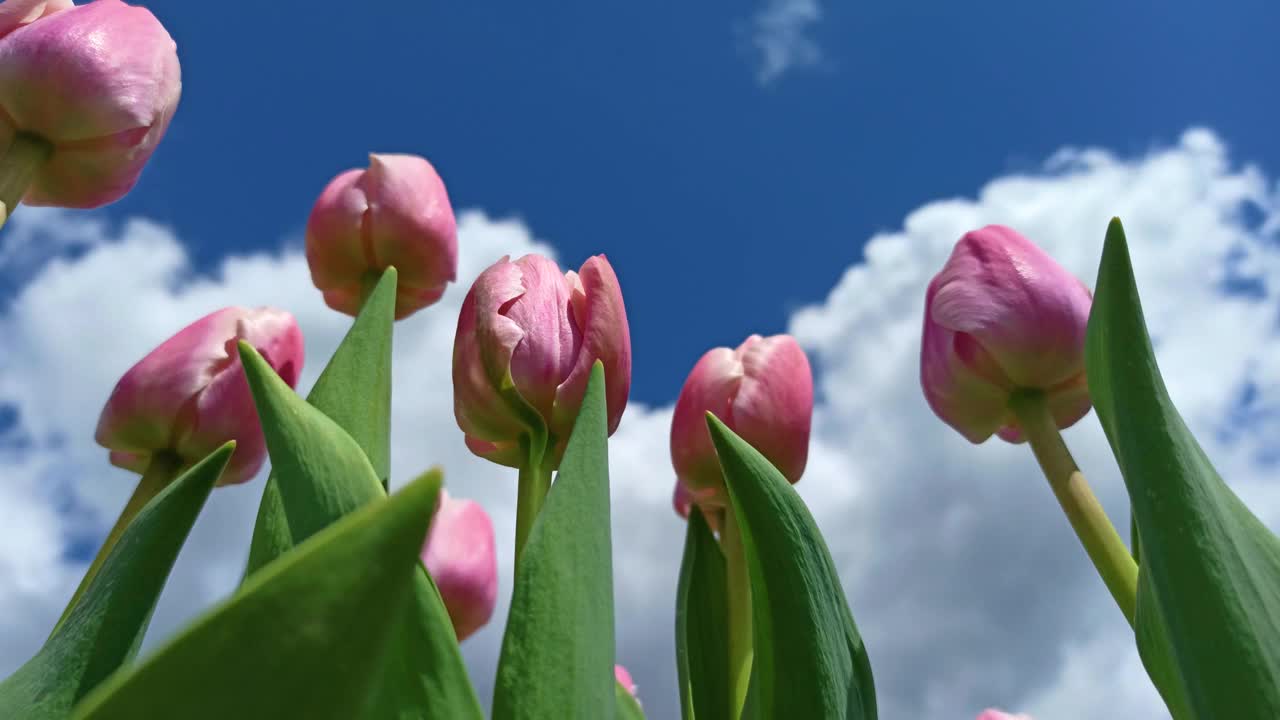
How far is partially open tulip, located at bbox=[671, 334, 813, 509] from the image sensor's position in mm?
858

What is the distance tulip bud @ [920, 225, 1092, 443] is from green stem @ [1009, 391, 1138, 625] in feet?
0.16

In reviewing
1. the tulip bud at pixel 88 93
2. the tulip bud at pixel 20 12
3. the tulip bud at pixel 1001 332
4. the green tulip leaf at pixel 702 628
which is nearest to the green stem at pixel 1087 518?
the tulip bud at pixel 1001 332

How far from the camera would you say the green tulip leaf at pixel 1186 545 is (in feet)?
1.33

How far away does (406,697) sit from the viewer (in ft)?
1.22

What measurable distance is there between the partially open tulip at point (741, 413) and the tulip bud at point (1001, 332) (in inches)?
5.5

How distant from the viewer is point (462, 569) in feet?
3.37

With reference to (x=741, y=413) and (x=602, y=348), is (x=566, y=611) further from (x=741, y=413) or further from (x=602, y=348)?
(x=741, y=413)

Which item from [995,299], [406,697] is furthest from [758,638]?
[995,299]

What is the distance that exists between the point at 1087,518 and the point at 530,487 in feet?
1.37

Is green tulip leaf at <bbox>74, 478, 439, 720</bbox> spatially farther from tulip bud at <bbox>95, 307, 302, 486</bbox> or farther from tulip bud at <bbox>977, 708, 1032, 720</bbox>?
tulip bud at <bbox>977, 708, 1032, 720</bbox>

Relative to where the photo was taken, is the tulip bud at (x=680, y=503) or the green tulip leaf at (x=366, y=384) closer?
the green tulip leaf at (x=366, y=384)

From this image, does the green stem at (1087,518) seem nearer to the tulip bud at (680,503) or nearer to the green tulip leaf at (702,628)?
the green tulip leaf at (702,628)

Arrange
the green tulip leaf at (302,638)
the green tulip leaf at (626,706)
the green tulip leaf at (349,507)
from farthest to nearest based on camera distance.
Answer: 1. the green tulip leaf at (626,706)
2. the green tulip leaf at (349,507)
3. the green tulip leaf at (302,638)

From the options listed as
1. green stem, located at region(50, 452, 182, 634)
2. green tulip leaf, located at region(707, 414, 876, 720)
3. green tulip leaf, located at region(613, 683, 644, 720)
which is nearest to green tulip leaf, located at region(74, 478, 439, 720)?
green tulip leaf, located at region(707, 414, 876, 720)
